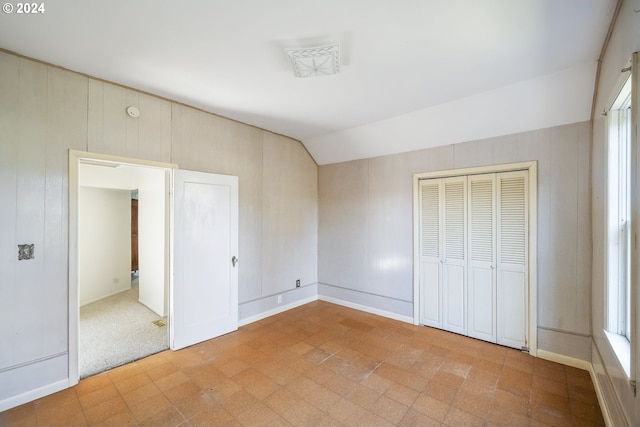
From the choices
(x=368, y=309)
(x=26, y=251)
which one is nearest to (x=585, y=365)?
(x=368, y=309)

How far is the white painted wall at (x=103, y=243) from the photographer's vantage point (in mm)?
4918

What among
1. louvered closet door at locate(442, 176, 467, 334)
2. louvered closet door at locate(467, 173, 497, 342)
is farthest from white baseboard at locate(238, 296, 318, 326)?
louvered closet door at locate(467, 173, 497, 342)

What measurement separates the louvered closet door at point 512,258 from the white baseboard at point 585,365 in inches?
8.5

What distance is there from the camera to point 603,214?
7.22 feet

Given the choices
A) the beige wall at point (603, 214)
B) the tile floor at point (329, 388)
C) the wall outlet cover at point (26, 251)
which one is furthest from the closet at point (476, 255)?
the wall outlet cover at point (26, 251)

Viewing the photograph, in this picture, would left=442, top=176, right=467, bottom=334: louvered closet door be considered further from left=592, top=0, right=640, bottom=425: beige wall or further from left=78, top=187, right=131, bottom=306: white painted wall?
left=78, top=187, right=131, bottom=306: white painted wall

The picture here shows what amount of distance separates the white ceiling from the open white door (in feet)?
3.38

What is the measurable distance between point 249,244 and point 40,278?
213cm

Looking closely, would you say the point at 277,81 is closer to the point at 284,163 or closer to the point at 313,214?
the point at 284,163

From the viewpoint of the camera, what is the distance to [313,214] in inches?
197

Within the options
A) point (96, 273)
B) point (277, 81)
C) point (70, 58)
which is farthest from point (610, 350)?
point (96, 273)

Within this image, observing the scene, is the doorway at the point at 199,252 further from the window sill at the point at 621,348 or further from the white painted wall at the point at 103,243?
the window sill at the point at 621,348

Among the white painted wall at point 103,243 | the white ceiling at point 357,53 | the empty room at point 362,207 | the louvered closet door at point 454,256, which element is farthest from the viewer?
the white painted wall at point 103,243

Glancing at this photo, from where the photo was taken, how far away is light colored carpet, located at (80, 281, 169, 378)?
290 cm
